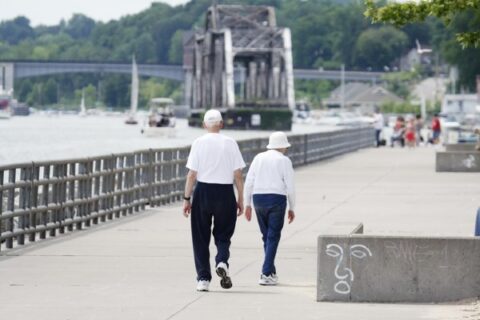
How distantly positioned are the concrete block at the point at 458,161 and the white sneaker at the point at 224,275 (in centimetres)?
3317

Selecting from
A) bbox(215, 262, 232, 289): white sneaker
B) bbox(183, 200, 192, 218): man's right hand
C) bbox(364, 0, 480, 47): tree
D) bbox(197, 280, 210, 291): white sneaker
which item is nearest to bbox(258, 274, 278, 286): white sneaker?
bbox(215, 262, 232, 289): white sneaker

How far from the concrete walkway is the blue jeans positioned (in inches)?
11.0

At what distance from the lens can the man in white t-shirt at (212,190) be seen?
636 inches

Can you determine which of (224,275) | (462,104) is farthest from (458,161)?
(462,104)

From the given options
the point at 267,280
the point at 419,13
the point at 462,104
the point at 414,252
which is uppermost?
the point at 419,13

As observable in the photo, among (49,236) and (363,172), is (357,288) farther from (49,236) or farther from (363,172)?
Answer: (363,172)

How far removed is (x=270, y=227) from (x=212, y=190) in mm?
959

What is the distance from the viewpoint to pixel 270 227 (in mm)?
16891

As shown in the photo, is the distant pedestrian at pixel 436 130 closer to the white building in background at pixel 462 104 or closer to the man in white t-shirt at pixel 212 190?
the man in white t-shirt at pixel 212 190

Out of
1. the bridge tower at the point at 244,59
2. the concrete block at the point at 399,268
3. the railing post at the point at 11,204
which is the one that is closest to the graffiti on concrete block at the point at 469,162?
the railing post at the point at 11,204

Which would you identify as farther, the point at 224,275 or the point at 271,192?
the point at 271,192

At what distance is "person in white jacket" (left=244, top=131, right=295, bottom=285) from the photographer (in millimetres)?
16875

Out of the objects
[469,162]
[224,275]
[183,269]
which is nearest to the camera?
[224,275]

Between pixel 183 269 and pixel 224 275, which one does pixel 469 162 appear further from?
pixel 224 275
